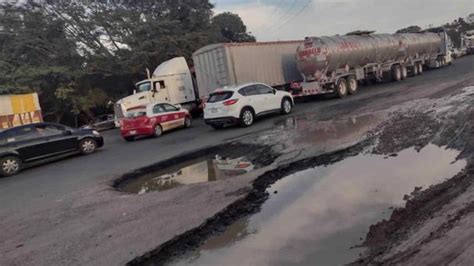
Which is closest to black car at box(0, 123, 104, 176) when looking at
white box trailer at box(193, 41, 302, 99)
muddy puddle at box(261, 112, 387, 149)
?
muddy puddle at box(261, 112, 387, 149)

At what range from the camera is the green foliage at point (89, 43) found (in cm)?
3475

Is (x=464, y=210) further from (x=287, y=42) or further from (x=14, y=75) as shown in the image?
(x=14, y=75)

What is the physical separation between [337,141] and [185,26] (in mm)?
29652

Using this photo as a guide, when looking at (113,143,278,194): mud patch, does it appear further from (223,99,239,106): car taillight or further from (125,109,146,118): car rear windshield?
(125,109,146,118): car rear windshield

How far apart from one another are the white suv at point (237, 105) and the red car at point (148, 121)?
7.56 ft

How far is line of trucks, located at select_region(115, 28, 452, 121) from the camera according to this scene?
23.7 metres

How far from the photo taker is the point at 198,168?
37.1 feet

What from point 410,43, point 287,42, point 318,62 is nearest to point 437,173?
point 318,62

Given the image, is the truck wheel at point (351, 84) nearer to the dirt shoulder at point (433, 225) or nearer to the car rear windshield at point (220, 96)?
the car rear windshield at point (220, 96)

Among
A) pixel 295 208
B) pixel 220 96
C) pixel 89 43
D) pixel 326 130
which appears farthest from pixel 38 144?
pixel 89 43

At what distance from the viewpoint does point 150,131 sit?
734 inches

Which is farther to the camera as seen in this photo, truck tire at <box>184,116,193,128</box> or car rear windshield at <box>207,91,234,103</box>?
truck tire at <box>184,116,193,128</box>

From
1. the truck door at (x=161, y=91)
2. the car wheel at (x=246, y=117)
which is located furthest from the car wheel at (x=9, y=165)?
the truck door at (x=161, y=91)

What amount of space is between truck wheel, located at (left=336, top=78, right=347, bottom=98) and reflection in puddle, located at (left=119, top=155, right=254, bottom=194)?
13197 millimetres
